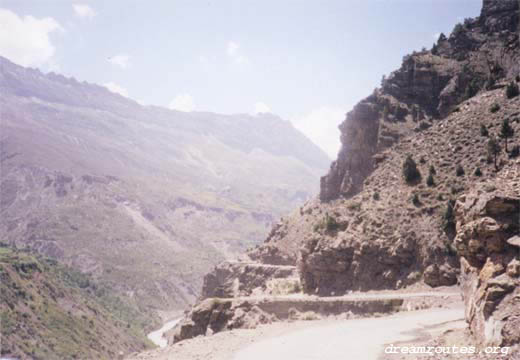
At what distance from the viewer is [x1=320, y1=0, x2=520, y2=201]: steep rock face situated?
5238cm

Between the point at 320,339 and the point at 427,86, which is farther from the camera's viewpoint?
the point at 427,86

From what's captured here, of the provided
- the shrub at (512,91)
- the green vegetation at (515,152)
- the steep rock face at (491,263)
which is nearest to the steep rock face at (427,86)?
the shrub at (512,91)

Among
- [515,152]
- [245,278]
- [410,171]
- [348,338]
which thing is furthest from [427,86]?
[348,338]

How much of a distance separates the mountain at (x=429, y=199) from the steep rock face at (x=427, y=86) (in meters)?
0.15

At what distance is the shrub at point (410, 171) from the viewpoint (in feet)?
130

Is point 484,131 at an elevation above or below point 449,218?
above

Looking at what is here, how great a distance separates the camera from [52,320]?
7938 centimetres

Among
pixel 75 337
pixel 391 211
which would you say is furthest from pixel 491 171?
pixel 75 337

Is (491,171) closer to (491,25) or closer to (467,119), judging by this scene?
(467,119)

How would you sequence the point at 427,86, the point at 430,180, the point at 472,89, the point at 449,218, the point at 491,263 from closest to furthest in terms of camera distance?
the point at 491,263, the point at 449,218, the point at 430,180, the point at 472,89, the point at 427,86

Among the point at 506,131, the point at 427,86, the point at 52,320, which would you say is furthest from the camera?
the point at 52,320

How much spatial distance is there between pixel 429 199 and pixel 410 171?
363 cm

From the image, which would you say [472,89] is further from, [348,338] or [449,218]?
[348,338]

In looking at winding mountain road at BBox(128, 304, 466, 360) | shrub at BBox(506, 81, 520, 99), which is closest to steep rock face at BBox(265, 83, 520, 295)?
shrub at BBox(506, 81, 520, 99)
